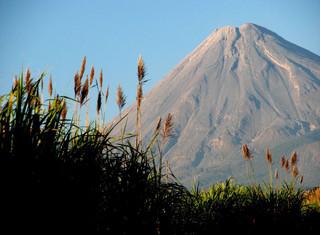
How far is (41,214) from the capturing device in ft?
8.33

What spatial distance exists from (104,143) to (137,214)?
689mm

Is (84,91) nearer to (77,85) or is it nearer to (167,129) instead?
(77,85)

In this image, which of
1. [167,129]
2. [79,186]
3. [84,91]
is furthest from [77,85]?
[79,186]

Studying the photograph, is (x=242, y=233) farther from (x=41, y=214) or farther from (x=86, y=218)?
(x=41, y=214)

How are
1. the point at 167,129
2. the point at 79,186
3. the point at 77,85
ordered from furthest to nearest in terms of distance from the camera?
the point at 167,129, the point at 77,85, the point at 79,186

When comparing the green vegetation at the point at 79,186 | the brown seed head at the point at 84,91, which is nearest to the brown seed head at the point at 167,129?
the green vegetation at the point at 79,186

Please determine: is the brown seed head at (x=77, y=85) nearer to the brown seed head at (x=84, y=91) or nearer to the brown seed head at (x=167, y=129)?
the brown seed head at (x=84, y=91)

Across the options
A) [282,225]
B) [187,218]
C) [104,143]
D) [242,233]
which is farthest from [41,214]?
[282,225]

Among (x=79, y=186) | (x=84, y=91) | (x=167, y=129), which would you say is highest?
(x=84, y=91)

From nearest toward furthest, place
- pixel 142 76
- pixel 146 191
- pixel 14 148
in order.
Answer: pixel 14 148 < pixel 146 191 < pixel 142 76

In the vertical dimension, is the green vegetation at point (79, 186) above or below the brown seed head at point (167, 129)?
below

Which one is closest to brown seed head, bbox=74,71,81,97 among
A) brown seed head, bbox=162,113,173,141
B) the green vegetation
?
the green vegetation

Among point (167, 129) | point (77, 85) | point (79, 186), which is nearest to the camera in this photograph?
point (79, 186)

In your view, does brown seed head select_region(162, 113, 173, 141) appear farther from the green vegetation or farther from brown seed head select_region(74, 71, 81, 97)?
brown seed head select_region(74, 71, 81, 97)
